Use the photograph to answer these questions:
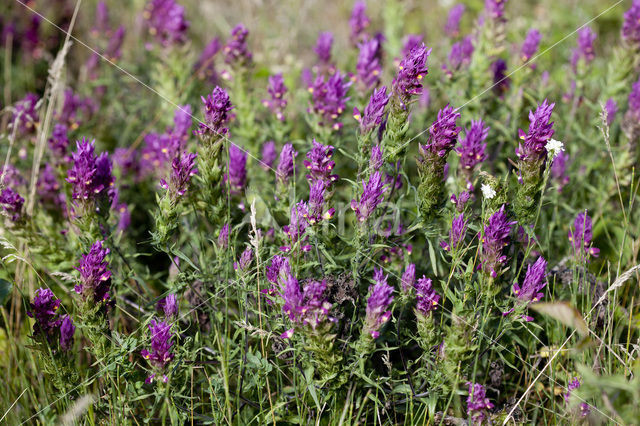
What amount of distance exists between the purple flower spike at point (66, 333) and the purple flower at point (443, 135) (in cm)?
173

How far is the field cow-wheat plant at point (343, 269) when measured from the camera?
2379 millimetres

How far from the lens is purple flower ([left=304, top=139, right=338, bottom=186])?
2486 mm

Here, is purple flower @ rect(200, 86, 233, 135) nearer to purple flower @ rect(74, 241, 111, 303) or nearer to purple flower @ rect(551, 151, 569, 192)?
purple flower @ rect(74, 241, 111, 303)

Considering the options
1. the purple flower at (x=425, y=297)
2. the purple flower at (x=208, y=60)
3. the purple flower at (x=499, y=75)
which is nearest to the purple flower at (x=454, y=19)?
the purple flower at (x=499, y=75)

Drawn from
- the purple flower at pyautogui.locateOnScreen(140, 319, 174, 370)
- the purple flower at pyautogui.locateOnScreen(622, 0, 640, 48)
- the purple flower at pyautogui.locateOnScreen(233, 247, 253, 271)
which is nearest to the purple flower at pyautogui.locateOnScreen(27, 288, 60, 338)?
the purple flower at pyautogui.locateOnScreen(140, 319, 174, 370)

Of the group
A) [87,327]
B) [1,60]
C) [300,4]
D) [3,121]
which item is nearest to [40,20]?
[1,60]

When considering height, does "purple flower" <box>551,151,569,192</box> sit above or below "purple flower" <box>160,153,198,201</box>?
below

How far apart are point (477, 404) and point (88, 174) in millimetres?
2011

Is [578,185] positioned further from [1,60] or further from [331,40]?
[1,60]

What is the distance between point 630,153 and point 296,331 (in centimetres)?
263

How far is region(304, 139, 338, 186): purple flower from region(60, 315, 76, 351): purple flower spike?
1233mm

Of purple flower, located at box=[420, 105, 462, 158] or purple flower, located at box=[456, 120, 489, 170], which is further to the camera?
purple flower, located at box=[456, 120, 489, 170]

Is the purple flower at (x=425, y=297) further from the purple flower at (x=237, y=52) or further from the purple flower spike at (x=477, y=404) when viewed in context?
the purple flower at (x=237, y=52)

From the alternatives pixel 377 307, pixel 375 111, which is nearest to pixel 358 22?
pixel 375 111
